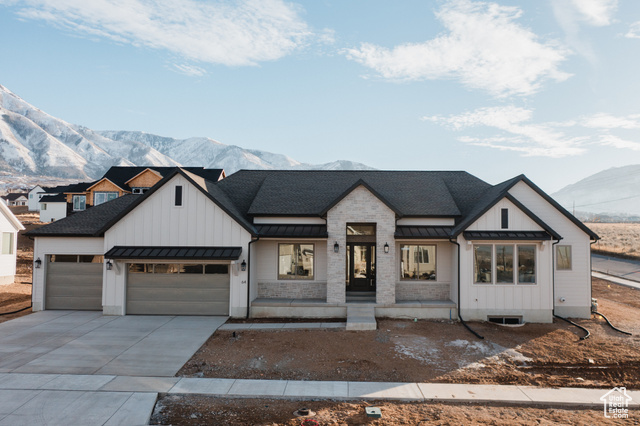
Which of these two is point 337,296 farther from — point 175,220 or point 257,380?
point 175,220

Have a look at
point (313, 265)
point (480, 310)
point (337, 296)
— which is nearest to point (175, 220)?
point (313, 265)

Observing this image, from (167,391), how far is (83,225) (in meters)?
11.2

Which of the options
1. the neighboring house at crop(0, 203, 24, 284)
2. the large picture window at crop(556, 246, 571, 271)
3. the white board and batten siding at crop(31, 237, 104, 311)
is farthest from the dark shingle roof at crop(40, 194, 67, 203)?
the large picture window at crop(556, 246, 571, 271)

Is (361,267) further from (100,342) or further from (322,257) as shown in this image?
(100,342)

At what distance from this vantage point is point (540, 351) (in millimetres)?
11031

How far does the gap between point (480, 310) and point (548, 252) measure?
3627mm

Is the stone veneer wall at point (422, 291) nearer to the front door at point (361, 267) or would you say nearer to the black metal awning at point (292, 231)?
the front door at point (361, 267)

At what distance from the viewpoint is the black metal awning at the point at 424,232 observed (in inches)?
588

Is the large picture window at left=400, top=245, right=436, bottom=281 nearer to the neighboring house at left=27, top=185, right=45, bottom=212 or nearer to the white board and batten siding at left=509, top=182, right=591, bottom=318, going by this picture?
the white board and batten siding at left=509, top=182, right=591, bottom=318

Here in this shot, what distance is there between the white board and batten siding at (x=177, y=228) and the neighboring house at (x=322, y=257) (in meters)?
0.04

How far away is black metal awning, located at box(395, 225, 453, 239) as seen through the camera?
14930mm

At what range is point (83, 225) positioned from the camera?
628 inches

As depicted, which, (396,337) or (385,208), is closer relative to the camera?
(396,337)

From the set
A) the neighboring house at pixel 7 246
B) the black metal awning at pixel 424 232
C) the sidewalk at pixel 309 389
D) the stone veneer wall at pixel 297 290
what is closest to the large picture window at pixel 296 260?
the stone veneer wall at pixel 297 290
